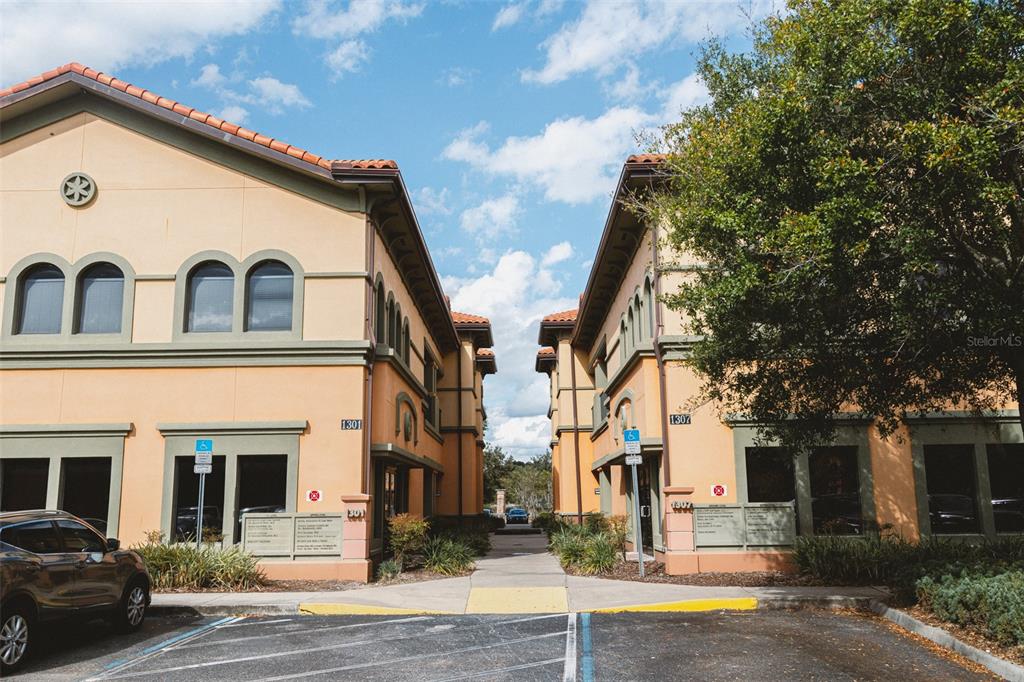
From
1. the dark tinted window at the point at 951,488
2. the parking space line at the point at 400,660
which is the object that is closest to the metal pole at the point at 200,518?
the parking space line at the point at 400,660

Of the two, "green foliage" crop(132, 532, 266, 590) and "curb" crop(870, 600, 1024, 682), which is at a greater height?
"green foliage" crop(132, 532, 266, 590)

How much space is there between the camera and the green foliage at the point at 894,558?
11234mm

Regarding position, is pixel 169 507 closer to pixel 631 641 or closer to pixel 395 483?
pixel 395 483

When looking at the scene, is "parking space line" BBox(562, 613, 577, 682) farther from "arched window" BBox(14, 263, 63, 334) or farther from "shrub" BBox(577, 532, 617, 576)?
"arched window" BBox(14, 263, 63, 334)

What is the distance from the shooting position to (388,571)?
53.0 feet

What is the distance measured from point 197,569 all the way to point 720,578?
9.51 meters

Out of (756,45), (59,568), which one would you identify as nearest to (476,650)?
(59,568)

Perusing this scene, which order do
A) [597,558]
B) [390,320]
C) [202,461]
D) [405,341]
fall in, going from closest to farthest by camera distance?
[202,461] → [597,558] → [390,320] → [405,341]

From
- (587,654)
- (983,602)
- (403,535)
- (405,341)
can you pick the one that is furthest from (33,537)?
(405,341)

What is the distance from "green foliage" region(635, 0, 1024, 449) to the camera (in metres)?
9.05

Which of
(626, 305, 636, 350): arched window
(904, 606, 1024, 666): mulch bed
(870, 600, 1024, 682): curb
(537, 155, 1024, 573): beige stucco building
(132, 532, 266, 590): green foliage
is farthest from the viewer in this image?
(626, 305, 636, 350): arched window

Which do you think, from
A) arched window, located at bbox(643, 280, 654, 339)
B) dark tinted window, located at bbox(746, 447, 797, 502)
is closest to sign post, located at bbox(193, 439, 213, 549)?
arched window, located at bbox(643, 280, 654, 339)

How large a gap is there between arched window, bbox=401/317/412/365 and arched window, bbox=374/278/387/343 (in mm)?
3030

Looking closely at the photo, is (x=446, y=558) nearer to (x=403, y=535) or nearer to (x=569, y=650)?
(x=403, y=535)
